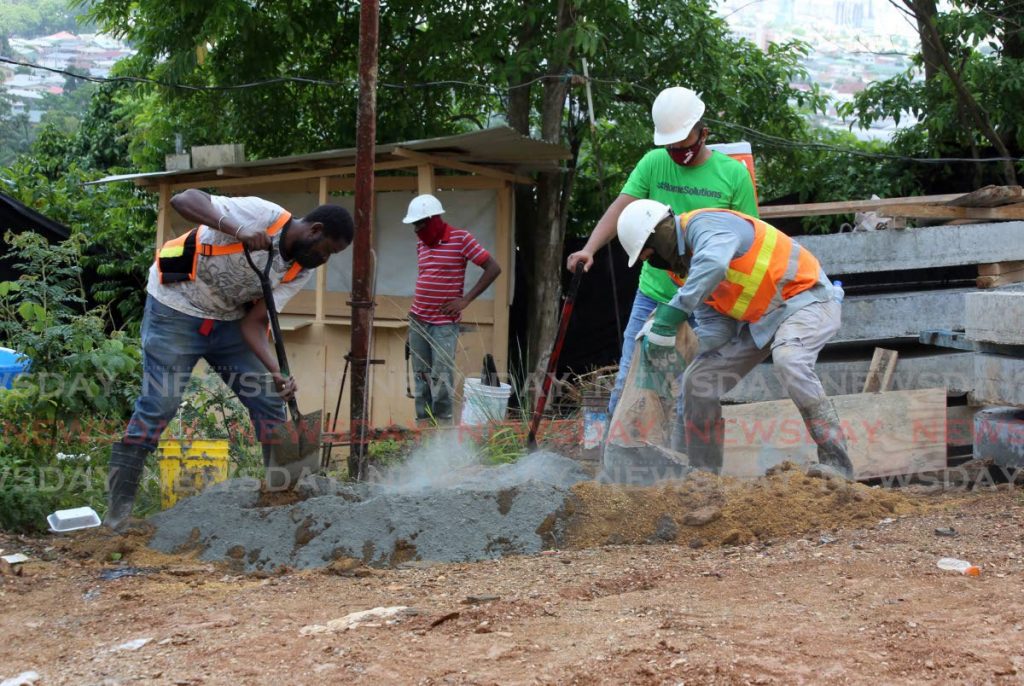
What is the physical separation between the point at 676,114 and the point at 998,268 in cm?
286

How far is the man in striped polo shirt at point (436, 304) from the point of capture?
7.27 meters

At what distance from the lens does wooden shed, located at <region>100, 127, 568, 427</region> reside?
881cm

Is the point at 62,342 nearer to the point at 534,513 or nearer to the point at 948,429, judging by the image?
the point at 534,513

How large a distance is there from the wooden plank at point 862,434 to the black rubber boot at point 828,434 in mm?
635

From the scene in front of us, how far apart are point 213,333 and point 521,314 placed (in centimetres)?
556

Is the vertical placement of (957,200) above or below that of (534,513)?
above

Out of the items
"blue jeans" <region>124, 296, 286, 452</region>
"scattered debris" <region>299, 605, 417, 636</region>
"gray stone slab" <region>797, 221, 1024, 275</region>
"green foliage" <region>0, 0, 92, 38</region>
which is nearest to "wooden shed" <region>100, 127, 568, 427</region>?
"gray stone slab" <region>797, 221, 1024, 275</region>

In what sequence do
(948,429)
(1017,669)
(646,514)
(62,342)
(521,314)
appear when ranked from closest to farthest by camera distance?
1. (1017,669)
2. (646,514)
3. (62,342)
4. (948,429)
5. (521,314)

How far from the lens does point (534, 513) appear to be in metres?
4.44

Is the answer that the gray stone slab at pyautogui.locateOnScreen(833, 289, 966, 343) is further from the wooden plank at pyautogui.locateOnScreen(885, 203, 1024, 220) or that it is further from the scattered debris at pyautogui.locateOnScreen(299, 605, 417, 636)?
the scattered debris at pyautogui.locateOnScreen(299, 605, 417, 636)

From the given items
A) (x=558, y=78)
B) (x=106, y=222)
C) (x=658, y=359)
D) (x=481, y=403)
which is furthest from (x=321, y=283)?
(x=658, y=359)

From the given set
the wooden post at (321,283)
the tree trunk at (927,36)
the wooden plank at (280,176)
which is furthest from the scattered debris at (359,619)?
the tree trunk at (927,36)

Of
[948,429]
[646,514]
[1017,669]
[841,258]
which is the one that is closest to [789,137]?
[841,258]

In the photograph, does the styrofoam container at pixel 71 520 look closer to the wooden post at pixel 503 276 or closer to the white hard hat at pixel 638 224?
the white hard hat at pixel 638 224
